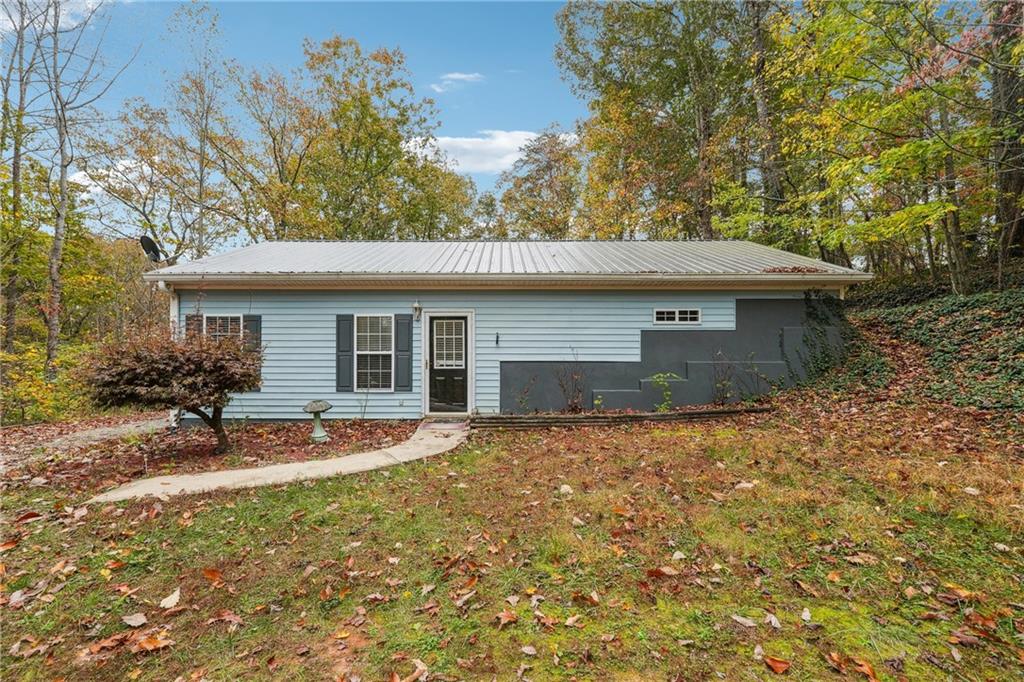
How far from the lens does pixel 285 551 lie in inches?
134

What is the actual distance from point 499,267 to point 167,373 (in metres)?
5.34

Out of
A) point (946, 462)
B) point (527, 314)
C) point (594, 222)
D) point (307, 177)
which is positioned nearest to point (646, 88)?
point (594, 222)

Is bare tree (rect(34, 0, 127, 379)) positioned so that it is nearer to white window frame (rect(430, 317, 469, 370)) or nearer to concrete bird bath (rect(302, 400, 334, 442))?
concrete bird bath (rect(302, 400, 334, 442))

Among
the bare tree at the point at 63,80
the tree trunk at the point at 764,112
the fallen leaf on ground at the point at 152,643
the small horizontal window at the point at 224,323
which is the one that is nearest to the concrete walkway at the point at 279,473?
the fallen leaf on ground at the point at 152,643

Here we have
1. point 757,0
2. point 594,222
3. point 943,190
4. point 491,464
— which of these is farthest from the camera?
point 594,222

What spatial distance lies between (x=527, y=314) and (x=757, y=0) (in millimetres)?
12297

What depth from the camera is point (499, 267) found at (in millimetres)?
8148

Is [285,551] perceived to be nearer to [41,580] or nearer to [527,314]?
[41,580]

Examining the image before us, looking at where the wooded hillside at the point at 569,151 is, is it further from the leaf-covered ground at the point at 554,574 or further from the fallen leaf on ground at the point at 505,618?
the fallen leaf on ground at the point at 505,618

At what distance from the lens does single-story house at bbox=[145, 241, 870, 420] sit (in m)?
7.94

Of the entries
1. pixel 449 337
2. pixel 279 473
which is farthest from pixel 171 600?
pixel 449 337

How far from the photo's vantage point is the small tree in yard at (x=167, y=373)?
5.17 meters

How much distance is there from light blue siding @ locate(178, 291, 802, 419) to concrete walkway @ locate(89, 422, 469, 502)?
201 cm

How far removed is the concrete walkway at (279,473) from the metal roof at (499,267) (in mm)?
3095
